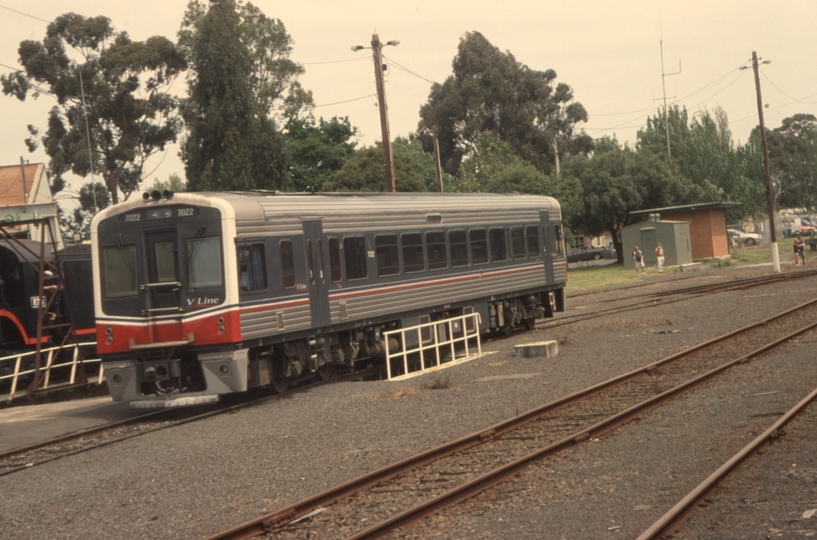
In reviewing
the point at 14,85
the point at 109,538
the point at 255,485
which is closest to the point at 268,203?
the point at 255,485

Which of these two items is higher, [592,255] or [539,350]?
[592,255]

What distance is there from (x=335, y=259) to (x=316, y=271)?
0.66 meters

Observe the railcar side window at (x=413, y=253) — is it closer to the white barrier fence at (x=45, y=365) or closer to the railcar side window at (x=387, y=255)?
the railcar side window at (x=387, y=255)

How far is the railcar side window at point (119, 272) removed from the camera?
15.4 metres

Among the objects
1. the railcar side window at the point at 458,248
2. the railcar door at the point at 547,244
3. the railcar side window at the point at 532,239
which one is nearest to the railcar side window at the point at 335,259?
the railcar side window at the point at 458,248

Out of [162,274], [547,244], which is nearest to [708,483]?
[162,274]

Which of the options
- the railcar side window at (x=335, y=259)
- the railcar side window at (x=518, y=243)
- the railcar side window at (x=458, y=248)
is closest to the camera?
the railcar side window at (x=335, y=259)

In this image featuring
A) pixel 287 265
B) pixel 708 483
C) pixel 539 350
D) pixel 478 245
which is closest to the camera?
pixel 708 483

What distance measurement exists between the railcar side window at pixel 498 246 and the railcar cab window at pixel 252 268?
27.4 feet

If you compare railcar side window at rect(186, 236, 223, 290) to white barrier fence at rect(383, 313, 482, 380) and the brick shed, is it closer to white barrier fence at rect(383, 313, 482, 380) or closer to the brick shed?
white barrier fence at rect(383, 313, 482, 380)

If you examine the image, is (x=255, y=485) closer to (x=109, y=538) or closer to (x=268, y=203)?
(x=109, y=538)

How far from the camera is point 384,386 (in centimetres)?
1669

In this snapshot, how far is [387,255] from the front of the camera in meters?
18.8

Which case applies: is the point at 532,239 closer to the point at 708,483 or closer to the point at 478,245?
the point at 478,245
